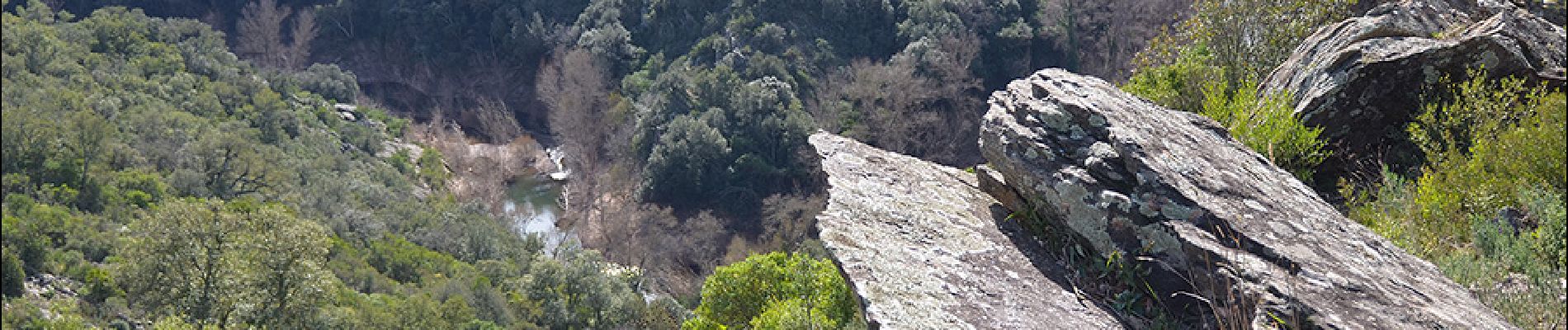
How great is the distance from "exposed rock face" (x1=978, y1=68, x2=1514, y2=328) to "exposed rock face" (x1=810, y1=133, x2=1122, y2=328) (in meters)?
0.25

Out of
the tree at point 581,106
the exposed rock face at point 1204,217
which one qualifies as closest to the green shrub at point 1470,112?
the exposed rock face at point 1204,217

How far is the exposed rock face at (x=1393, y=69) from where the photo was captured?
8.74 m

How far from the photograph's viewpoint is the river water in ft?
139

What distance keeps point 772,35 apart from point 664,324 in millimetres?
19295

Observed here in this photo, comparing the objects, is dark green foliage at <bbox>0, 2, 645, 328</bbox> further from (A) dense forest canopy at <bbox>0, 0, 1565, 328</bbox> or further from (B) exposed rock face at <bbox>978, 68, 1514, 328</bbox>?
(B) exposed rock face at <bbox>978, 68, 1514, 328</bbox>

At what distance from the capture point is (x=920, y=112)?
130ft

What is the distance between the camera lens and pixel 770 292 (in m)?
13.3

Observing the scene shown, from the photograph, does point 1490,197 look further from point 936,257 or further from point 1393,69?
point 936,257

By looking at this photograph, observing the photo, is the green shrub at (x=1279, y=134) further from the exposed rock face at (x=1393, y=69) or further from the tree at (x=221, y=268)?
the tree at (x=221, y=268)

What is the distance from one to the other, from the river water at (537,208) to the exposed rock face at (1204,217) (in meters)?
33.6

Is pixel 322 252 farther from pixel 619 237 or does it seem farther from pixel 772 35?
pixel 772 35

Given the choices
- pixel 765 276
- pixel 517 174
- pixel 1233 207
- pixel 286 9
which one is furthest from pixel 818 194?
pixel 286 9

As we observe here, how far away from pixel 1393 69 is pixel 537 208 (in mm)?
40231

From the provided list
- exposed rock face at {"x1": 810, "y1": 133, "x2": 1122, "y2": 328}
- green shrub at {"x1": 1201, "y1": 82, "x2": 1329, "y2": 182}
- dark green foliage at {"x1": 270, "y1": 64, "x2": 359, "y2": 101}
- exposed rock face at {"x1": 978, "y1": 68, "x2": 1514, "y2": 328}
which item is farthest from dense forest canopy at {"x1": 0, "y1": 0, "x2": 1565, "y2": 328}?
exposed rock face at {"x1": 810, "y1": 133, "x2": 1122, "y2": 328}
